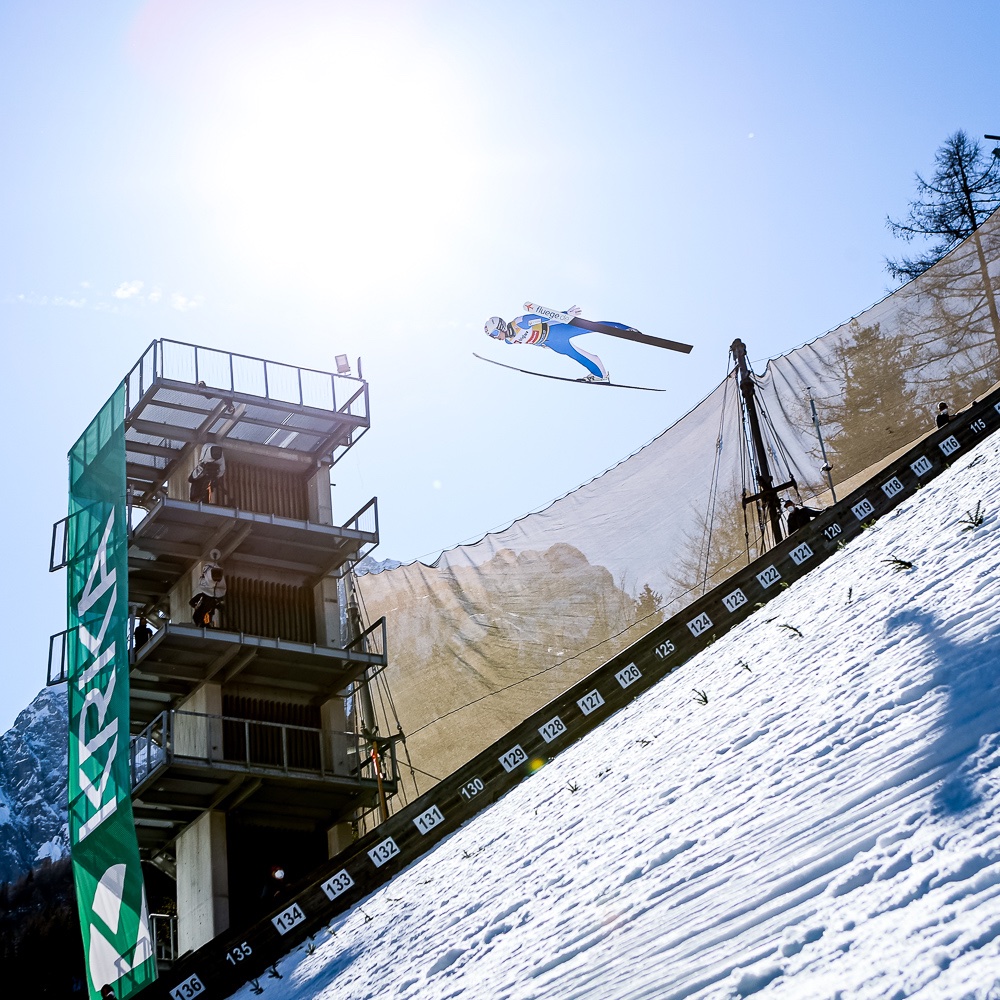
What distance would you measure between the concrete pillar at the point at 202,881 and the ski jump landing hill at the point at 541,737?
1611 centimetres

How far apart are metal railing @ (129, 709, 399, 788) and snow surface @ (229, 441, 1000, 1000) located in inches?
697

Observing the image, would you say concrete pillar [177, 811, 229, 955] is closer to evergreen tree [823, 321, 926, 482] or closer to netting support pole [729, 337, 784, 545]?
netting support pole [729, 337, 784, 545]

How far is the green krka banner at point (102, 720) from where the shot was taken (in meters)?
→ 19.3

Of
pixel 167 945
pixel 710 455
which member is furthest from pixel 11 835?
pixel 710 455

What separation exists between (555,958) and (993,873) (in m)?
2.47

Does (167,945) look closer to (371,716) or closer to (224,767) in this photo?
(224,767)

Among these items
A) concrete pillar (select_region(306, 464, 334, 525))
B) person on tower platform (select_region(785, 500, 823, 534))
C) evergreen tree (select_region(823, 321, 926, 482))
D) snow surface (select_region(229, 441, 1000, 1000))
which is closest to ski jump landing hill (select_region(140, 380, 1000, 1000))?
snow surface (select_region(229, 441, 1000, 1000))

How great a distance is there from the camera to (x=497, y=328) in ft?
69.9

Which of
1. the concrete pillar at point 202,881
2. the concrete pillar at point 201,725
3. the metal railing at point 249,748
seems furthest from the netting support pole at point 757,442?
the concrete pillar at point 202,881

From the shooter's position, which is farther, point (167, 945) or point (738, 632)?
point (167, 945)

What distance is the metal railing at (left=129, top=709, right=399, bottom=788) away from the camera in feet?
90.8

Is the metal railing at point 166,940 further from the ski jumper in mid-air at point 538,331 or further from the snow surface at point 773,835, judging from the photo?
the snow surface at point 773,835

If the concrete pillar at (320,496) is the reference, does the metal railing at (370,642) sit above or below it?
below

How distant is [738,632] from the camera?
35.9 ft
